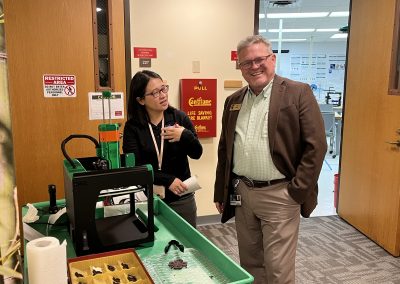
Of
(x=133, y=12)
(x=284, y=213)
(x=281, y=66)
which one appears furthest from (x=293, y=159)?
(x=281, y=66)

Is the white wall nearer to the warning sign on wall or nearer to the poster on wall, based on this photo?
the poster on wall

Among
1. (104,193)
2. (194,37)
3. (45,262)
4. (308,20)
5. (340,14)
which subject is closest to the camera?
(45,262)

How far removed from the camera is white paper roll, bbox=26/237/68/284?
2.66 ft

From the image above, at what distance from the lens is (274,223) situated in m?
1.83

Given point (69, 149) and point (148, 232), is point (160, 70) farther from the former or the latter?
point (148, 232)

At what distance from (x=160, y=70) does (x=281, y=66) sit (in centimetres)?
840

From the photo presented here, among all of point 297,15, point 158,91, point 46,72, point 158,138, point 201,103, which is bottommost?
point 158,138

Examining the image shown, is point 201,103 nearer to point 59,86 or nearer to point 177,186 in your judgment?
point 59,86

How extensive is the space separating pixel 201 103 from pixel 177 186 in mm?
1653

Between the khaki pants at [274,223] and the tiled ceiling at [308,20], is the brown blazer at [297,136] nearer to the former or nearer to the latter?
the khaki pants at [274,223]

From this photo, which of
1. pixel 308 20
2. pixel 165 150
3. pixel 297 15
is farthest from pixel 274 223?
pixel 308 20

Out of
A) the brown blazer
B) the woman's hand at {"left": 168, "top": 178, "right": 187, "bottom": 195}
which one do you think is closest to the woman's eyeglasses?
the woman's hand at {"left": 168, "top": 178, "right": 187, "bottom": 195}

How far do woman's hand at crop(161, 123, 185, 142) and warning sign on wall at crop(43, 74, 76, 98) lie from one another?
1360 millimetres

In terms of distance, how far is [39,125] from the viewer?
276 cm
